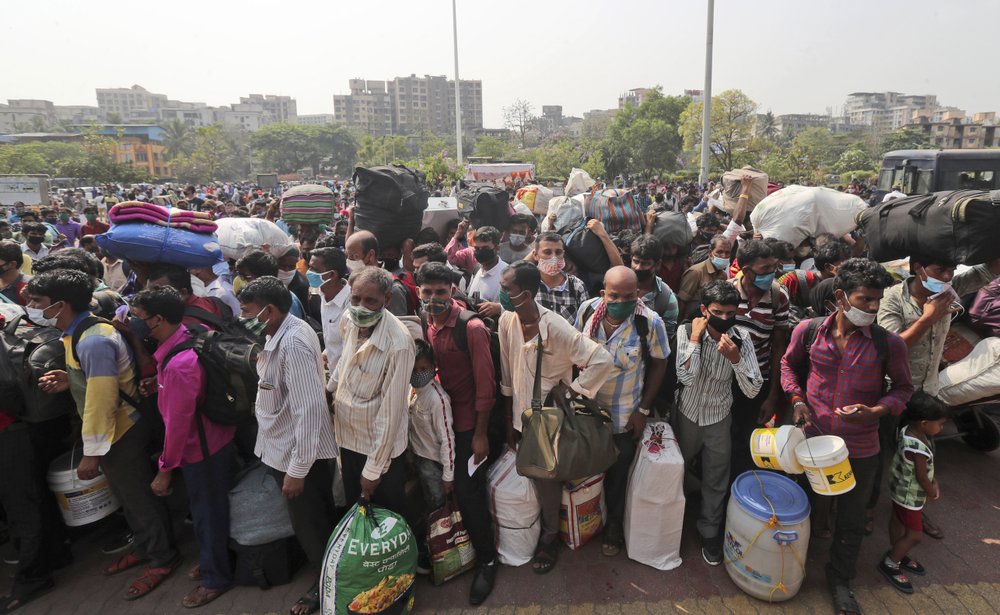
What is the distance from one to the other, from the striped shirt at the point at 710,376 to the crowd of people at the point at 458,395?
12mm

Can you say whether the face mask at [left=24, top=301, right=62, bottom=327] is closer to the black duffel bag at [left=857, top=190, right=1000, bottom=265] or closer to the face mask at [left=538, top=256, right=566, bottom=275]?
the face mask at [left=538, top=256, right=566, bottom=275]

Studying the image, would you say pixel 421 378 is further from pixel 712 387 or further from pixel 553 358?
pixel 712 387

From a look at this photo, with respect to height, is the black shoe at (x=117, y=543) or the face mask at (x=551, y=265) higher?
the face mask at (x=551, y=265)

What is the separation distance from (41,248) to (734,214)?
865 cm

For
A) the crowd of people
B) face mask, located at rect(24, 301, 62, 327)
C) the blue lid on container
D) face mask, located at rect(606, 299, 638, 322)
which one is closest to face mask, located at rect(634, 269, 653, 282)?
the crowd of people

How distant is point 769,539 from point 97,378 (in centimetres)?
363

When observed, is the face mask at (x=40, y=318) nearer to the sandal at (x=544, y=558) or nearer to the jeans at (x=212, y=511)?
the jeans at (x=212, y=511)

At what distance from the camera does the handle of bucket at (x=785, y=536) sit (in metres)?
2.71

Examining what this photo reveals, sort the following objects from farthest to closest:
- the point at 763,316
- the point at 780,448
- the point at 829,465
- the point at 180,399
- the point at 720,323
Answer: the point at 763,316 → the point at 720,323 → the point at 180,399 → the point at 780,448 → the point at 829,465

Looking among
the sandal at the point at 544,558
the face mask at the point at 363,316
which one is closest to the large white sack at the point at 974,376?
the sandal at the point at 544,558

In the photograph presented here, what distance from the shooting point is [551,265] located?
3.63 metres

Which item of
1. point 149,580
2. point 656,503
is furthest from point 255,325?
point 656,503

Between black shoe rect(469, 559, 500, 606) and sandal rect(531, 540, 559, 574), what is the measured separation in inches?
9.0

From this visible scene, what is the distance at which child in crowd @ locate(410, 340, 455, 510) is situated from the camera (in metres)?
2.89
